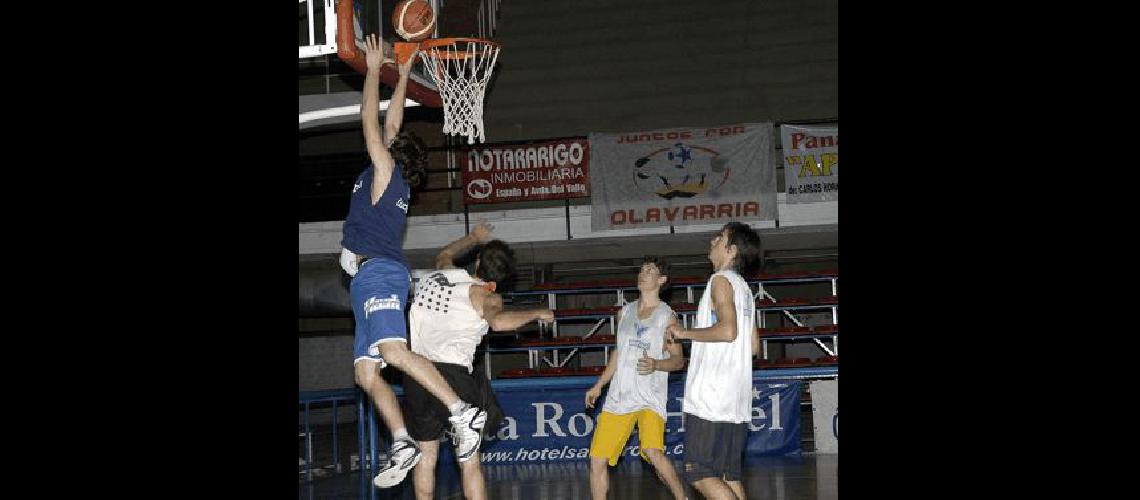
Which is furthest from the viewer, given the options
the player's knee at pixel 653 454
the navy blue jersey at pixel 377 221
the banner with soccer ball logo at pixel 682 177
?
the banner with soccer ball logo at pixel 682 177

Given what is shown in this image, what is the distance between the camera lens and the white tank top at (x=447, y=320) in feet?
21.3

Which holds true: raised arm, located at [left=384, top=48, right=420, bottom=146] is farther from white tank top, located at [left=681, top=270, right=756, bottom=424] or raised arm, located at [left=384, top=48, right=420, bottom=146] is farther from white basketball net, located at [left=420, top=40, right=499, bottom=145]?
white tank top, located at [left=681, top=270, right=756, bottom=424]

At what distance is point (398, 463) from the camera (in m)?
5.67

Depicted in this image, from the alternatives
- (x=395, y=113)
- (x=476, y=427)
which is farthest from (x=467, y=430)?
(x=395, y=113)

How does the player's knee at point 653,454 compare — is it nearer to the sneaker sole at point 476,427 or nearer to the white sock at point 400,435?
the sneaker sole at point 476,427

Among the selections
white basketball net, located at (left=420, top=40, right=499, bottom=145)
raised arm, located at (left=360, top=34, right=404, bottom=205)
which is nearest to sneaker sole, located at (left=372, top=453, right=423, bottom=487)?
raised arm, located at (left=360, top=34, right=404, bottom=205)

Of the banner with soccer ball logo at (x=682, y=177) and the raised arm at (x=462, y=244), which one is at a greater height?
the banner with soccer ball logo at (x=682, y=177)

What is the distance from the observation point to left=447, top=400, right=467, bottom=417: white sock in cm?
593

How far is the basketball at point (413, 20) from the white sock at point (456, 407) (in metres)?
2.93

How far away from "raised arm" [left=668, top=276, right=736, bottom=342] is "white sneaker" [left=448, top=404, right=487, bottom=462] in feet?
4.29

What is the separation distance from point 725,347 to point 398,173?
7.02ft

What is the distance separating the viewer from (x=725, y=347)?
598cm

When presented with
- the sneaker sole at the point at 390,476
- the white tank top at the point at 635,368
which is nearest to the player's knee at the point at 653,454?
the white tank top at the point at 635,368

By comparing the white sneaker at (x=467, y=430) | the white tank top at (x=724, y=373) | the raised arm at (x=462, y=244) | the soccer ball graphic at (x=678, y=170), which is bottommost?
the white sneaker at (x=467, y=430)
